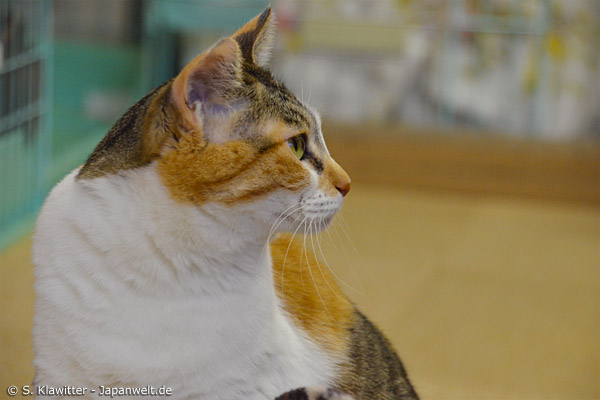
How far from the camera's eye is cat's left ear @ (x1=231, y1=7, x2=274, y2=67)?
3.17ft

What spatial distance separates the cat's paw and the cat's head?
195mm

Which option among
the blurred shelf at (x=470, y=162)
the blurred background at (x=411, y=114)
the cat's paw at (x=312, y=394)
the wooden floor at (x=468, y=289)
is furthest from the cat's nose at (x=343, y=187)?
the blurred shelf at (x=470, y=162)

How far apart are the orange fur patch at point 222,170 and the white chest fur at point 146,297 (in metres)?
0.02

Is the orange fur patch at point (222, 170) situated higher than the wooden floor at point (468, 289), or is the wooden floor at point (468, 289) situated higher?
the orange fur patch at point (222, 170)

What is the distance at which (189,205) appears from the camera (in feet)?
3.04

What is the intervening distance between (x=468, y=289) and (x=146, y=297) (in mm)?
1471

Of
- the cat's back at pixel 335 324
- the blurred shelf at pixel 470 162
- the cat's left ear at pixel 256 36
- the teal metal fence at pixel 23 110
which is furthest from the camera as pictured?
the blurred shelf at pixel 470 162

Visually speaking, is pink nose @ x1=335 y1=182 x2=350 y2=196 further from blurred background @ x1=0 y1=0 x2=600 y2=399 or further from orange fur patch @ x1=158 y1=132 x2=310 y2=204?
blurred background @ x1=0 y1=0 x2=600 y2=399

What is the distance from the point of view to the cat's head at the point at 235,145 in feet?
2.96

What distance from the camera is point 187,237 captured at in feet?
3.08

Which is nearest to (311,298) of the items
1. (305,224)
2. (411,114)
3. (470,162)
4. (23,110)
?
(305,224)

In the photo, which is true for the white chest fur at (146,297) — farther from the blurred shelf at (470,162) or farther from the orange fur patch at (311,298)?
the blurred shelf at (470,162)

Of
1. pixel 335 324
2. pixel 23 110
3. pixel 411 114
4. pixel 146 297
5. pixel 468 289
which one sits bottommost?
pixel 468 289

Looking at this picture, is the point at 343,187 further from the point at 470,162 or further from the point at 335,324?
the point at 470,162
